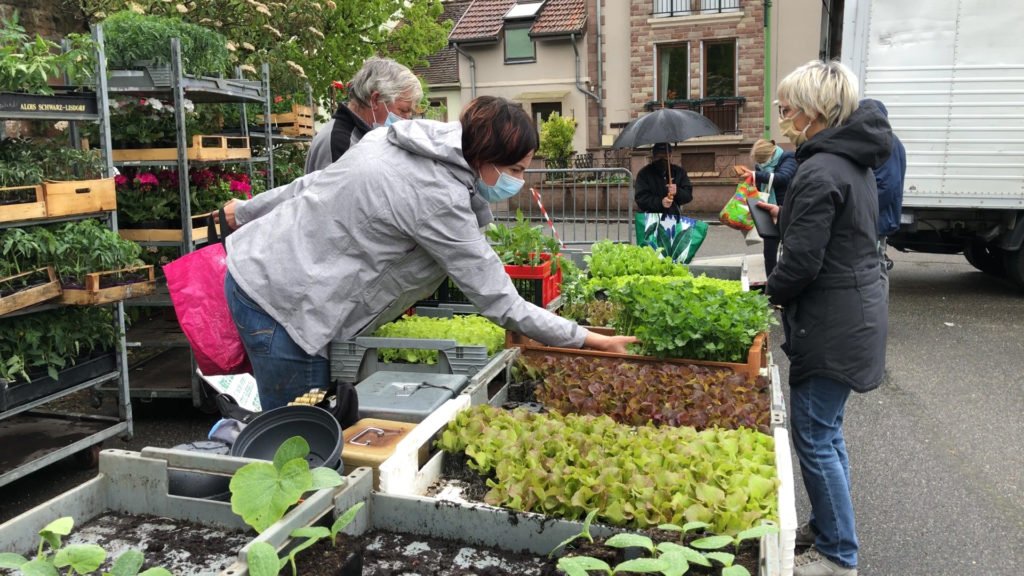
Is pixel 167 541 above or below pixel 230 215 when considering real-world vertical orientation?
below

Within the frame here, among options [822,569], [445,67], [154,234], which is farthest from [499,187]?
[445,67]

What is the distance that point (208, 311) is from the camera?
→ 3.31m

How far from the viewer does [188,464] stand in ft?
6.68

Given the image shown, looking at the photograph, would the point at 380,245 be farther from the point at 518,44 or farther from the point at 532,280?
the point at 518,44

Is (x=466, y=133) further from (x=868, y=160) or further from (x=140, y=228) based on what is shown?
(x=140, y=228)

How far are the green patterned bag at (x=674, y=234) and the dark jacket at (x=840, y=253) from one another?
3.42 metres

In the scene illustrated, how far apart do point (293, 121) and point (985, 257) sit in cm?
866

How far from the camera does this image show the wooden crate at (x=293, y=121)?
8.02 metres

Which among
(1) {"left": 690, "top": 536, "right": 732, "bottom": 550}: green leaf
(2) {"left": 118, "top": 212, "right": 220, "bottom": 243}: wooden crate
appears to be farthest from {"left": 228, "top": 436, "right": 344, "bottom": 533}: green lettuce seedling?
(2) {"left": 118, "top": 212, "right": 220, "bottom": 243}: wooden crate

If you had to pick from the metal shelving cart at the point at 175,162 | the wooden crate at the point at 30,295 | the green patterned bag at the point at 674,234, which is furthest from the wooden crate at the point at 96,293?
the green patterned bag at the point at 674,234

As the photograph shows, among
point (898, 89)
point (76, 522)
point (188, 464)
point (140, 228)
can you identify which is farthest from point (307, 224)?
point (898, 89)

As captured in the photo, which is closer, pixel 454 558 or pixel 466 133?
pixel 454 558

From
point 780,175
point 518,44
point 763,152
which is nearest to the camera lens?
point 780,175

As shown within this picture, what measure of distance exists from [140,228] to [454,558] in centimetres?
444
